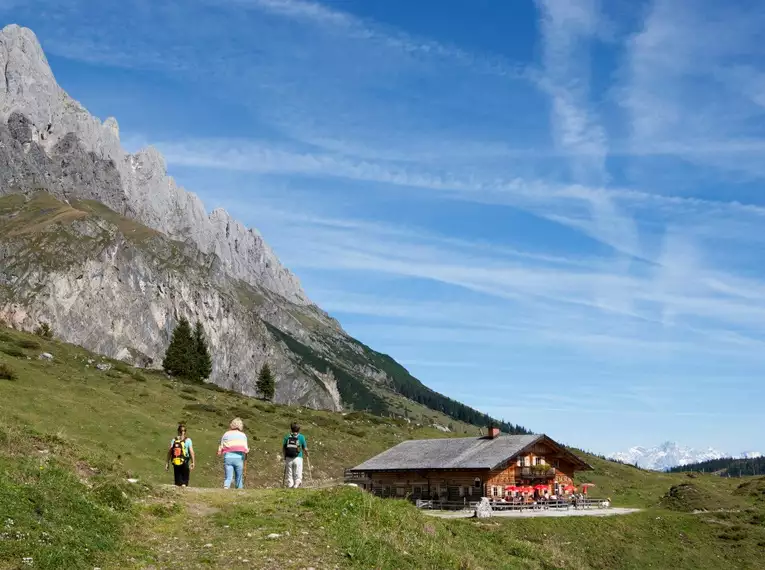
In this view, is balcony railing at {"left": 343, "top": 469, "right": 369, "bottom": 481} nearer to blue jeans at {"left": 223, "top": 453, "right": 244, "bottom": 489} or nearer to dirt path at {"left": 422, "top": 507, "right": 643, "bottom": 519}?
dirt path at {"left": 422, "top": 507, "right": 643, "bottom": 519}

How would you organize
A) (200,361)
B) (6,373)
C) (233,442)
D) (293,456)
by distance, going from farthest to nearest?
(200,361)
(6,373)
(293,456)
(233,442)

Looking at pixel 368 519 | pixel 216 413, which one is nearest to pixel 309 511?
pixel 368 519

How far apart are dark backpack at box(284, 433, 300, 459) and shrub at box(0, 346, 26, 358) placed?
6087 centimetres

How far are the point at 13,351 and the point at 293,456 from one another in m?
62.6

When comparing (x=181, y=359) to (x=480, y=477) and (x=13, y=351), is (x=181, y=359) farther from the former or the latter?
(x=480, y=477)

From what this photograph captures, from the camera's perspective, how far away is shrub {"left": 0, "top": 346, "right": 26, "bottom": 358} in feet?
241

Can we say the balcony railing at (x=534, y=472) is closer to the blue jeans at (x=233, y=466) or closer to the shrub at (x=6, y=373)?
the blue jeans at (x=233, y=466)

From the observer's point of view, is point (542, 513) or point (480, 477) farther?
point (480, 477)

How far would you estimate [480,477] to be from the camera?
5897 cm

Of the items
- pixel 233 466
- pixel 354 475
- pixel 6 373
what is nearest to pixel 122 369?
pixel 6 373

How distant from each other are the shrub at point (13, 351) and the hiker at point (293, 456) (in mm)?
60605

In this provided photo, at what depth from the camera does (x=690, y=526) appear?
54.0 metres

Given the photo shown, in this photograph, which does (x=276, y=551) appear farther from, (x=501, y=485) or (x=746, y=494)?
(x=746, y=494)

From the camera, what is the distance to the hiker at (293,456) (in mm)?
23455
